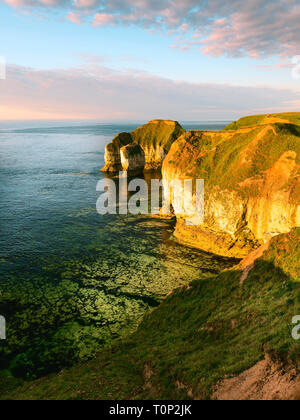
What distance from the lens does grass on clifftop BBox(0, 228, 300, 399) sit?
41.8 feet

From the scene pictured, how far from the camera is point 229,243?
116 feet

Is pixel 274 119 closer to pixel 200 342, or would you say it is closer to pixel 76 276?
pixel 76 276

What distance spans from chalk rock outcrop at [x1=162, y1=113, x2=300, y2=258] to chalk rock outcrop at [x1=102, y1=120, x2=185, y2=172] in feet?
215

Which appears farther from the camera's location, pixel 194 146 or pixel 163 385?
pixel 194 146

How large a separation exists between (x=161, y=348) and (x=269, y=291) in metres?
8.75

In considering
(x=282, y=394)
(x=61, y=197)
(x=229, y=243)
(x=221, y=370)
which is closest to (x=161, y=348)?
(x=221, y=370)

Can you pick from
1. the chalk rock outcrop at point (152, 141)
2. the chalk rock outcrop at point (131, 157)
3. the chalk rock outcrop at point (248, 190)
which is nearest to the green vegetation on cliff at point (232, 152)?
the chalk rock outcrop at point (248, 190)

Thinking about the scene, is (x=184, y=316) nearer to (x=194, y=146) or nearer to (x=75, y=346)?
(x=75, y=346)

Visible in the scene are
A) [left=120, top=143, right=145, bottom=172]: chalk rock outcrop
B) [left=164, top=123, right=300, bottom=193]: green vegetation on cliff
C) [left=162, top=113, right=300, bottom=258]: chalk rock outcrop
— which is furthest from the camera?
[left=120, top=143, right=145, bottom=172]: chalk rock outcrop

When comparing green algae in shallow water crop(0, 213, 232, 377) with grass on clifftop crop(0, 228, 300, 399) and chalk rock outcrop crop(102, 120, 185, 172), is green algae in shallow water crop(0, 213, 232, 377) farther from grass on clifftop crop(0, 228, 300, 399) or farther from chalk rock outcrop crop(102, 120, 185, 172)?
chalk rock outcrop crop(102, 120, 185, 172)

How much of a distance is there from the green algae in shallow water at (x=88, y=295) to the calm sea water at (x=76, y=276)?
81 mm

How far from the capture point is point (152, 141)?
109938 millimetres

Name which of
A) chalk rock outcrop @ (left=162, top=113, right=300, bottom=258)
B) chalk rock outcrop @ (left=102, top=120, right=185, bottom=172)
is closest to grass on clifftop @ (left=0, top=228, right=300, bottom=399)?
chalk rock outcrop @ (left=162, top=113, right=300, bottom=258)

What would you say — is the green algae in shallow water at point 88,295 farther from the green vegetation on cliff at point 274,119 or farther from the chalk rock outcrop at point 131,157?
the chalk rock outcrop at point 131,157
